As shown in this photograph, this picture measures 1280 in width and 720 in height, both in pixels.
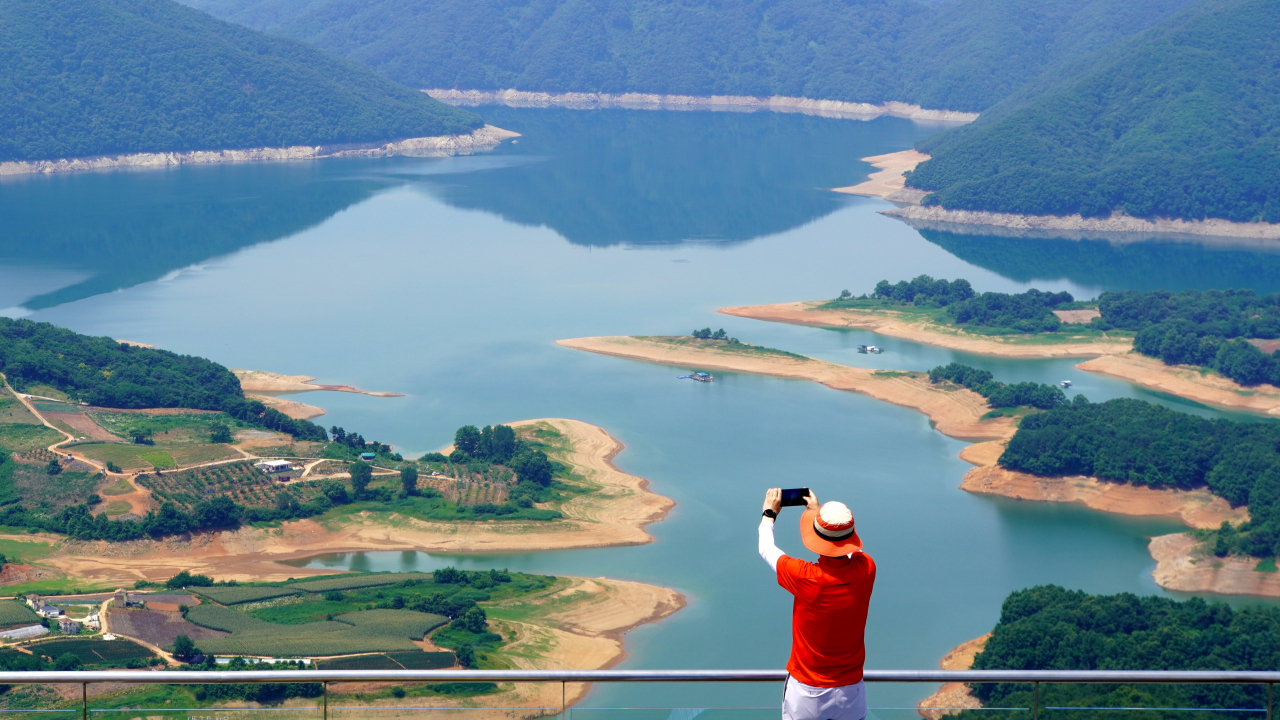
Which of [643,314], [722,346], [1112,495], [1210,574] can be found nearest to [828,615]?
[1210,574]

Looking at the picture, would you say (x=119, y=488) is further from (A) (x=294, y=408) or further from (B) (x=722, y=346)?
(B) (x=722, y=346)

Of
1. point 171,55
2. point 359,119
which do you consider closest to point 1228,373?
point 359,119

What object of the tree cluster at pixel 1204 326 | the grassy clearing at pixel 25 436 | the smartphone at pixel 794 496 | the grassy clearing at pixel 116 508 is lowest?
the grassy clearing at pixel 116 508

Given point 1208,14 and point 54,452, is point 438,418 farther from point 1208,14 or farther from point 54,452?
point 1208,14

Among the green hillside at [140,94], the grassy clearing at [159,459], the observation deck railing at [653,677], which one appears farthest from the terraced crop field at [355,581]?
the green hillside at [140,94]

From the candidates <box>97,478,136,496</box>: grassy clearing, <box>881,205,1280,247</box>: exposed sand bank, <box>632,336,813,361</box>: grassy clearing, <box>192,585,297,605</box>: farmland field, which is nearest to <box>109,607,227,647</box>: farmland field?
<box>192,585,297,605</box>: farmland field

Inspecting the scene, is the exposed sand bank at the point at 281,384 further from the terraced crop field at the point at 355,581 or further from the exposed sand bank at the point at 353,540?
the terraced crop field at the point at 355,581

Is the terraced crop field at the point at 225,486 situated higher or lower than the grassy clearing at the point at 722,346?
lower
